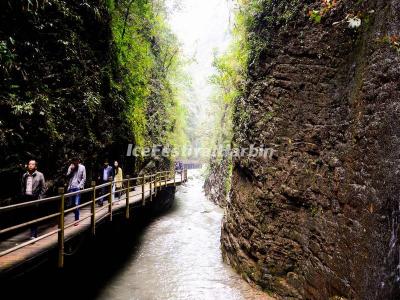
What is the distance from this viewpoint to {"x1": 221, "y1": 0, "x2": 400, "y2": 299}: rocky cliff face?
6117mm

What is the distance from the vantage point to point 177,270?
11.5 meters

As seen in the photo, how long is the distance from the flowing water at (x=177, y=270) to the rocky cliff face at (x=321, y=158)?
848 mm

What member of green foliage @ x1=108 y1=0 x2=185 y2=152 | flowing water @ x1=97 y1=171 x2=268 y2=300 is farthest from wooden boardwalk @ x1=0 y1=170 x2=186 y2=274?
green foliage @ x1=108 y1=0 x2=185 y2=152

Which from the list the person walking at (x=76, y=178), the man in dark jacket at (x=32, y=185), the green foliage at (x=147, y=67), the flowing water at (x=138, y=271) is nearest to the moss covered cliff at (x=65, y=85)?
the green foliage at (x=147, y=67)

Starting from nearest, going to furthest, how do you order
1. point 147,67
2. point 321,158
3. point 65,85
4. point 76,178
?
1. point 321,158
2. point 76,178
3. point 65,85
4. point 147,67

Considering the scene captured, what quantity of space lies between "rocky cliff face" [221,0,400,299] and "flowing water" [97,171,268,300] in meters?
0.85

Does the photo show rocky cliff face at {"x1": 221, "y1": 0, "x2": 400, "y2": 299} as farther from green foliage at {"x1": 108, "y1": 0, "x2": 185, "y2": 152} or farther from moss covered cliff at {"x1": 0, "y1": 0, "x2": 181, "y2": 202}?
green foliage at {"x1": 108, "y1": 0, "x2": 185, "y2": 152}

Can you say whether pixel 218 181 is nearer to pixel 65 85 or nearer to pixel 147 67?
pixel 147 67

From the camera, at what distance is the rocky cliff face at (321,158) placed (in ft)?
20.1

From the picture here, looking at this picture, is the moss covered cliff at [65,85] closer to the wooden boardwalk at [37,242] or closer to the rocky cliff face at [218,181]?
the wooden boardwalk at [37,242]

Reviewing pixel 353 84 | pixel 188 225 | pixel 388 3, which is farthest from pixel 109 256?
pixel 388 3

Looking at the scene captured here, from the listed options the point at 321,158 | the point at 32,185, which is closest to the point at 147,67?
the point at 321,158

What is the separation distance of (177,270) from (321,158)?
22.4 feet

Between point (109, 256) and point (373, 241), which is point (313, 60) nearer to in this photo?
point (373, 241)
